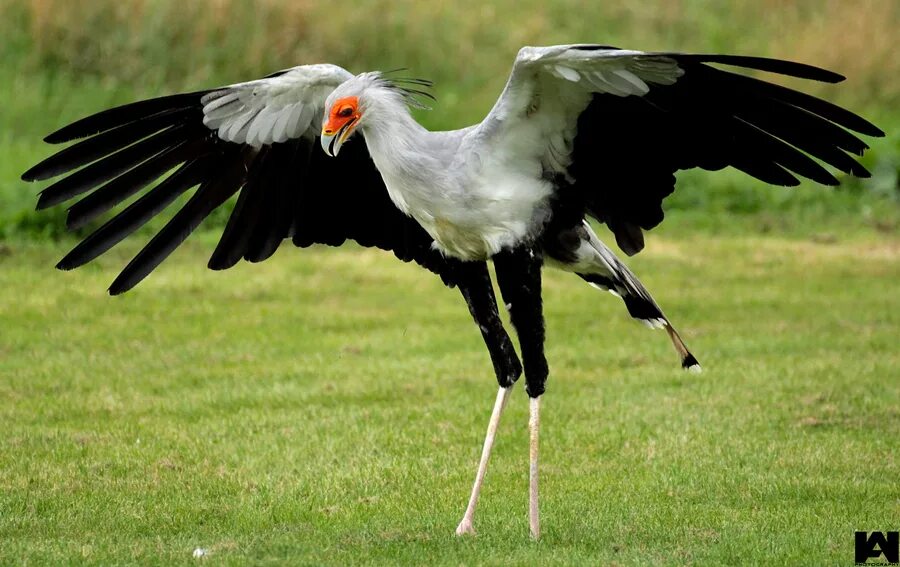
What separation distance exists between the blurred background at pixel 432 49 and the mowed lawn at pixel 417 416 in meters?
1.76

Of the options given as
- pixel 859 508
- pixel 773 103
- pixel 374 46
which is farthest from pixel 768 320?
pixel 374 46

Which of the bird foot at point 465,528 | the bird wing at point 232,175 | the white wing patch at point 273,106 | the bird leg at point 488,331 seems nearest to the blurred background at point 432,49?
the bird wing at point 232,175

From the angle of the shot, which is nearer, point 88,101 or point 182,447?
point 182,447

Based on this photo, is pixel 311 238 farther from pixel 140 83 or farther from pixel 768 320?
pixel 140 83

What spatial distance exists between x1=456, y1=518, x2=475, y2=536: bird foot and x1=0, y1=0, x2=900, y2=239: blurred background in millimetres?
7535

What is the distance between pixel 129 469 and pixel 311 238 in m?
1.53

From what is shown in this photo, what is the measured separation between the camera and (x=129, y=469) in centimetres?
705

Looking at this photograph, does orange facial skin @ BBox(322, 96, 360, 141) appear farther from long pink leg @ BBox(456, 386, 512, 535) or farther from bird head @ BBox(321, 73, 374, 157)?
long pink leg @ BBox(456, 386, 512, 535)

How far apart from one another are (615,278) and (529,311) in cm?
80

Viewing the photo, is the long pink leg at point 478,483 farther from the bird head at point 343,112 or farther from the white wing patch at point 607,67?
the white wing patch at point 607,67

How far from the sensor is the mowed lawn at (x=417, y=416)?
5.91 metres

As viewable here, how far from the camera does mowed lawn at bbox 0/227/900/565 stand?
19.4 feet

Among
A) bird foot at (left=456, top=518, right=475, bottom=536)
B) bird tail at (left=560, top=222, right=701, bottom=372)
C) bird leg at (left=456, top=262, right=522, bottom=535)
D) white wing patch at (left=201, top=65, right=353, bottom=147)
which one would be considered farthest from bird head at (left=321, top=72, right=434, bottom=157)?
bird foot at (left=456, top=518, right=475, bottom=536)

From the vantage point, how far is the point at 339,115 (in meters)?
5.82
